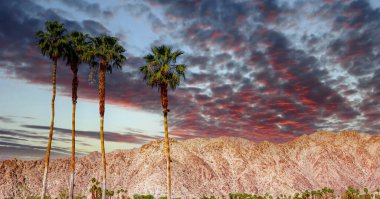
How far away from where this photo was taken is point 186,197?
188 m

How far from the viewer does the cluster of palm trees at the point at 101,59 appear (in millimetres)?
43625

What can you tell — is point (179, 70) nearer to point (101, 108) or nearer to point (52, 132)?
point (101, 108)

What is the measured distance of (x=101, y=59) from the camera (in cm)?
4550

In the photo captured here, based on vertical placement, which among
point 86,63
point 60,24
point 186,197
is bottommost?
point 186,197

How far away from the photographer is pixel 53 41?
48125mm

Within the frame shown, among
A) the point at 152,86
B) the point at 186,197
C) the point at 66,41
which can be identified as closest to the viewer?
the point at 152,86

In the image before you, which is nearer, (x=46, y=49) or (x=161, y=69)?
(x=161, y=69)

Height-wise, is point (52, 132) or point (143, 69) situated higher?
point (143, 69)

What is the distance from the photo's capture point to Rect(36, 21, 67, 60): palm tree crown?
156 feet

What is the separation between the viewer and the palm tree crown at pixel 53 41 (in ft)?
156

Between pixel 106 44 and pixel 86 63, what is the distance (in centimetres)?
295

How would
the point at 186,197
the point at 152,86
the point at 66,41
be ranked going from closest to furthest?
the point at 152,86, the point at 66,41, the point at 186,197

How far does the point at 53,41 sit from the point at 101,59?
6519 millimetres

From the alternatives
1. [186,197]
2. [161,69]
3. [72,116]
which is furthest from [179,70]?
[186,197]
